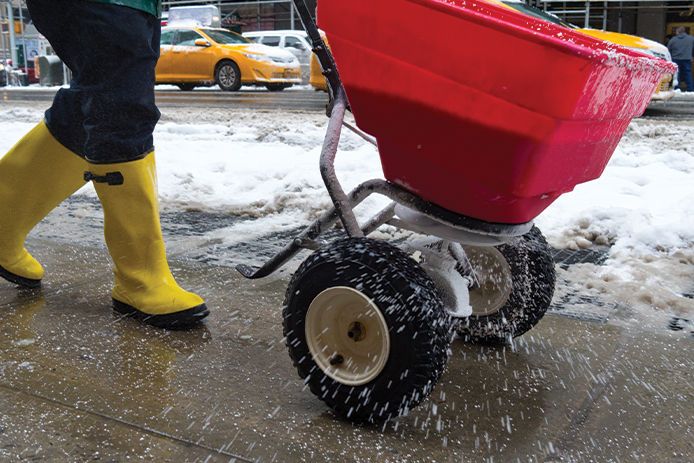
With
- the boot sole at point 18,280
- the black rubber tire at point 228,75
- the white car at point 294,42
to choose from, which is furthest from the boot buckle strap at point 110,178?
the white car at point 294,42

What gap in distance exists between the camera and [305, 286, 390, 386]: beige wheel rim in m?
1.67

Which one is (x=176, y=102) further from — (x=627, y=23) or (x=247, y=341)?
(x=627, y=23)

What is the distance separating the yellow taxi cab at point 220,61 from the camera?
1491 centimetres

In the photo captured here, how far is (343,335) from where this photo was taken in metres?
1.73

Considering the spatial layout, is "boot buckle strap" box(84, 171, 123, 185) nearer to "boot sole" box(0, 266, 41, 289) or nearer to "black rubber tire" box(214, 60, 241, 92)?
"boot sole" box(0, 266, 41, 289)

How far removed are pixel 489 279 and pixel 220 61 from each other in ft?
45.8

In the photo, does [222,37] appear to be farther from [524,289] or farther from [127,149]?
[524,289]

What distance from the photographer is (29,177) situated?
98.1 inches

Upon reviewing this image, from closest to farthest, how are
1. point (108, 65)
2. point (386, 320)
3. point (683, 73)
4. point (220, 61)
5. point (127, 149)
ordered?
point (386, 320), point (108, 65), point (127, 149), point (220, 61), point (683, 73)

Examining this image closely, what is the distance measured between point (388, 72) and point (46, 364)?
128cm

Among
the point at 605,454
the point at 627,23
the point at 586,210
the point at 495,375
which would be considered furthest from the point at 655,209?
the point at 627,23

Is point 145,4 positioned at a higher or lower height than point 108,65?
higher

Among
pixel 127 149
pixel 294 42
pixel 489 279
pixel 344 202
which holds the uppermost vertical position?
pixel 344 202

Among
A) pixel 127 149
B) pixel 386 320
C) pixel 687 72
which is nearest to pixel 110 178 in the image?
pixel 127 149
